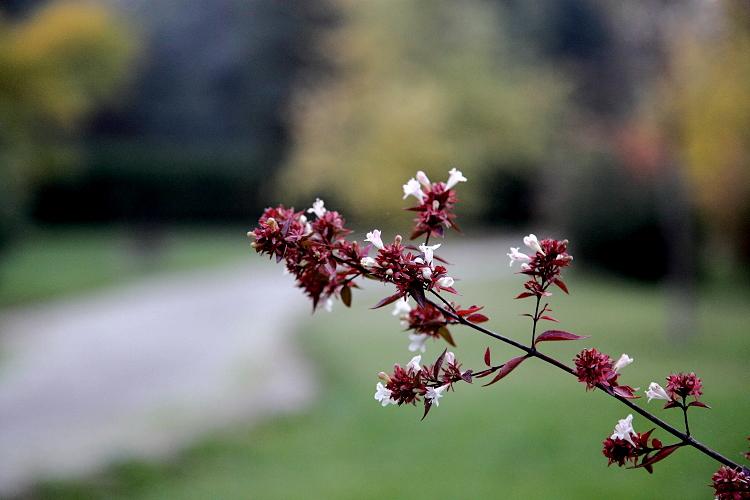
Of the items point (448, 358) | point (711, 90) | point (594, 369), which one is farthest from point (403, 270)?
point (711, 90)

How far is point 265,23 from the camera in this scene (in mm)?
24250

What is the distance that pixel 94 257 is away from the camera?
1816 cm

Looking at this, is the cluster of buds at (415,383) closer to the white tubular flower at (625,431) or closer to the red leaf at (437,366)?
Result: the red leaf at (437,366)

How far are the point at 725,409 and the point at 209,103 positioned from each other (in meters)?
23.6

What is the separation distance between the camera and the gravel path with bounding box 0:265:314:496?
5.41 m

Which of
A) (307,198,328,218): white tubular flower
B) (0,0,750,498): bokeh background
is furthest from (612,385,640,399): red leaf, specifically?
(0,0,750,498): bokeh background

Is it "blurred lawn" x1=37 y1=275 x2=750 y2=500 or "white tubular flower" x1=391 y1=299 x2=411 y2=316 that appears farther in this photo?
"blurred lawn" x1=37 y1=275 x2=750 y2=500

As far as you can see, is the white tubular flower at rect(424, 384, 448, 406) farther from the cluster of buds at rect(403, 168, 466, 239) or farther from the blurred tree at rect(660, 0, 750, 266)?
the blurred tree at rect(660, 0, 750, 266)

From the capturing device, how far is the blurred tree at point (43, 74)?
10.9m

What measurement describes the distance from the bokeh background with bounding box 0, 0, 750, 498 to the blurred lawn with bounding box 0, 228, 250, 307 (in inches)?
5.6

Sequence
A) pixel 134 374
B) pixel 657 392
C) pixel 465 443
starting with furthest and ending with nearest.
Result: pixel 134 374, pixel 465 443, pixel 657 392

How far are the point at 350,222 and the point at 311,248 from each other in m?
18.1

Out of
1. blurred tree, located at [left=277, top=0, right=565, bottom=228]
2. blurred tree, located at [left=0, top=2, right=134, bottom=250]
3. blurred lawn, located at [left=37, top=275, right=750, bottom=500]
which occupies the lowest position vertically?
blurred lawn, located at [left=37, top=275, right=750, bottom=500]

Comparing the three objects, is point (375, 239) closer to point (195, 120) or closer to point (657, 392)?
point (657, 392)
